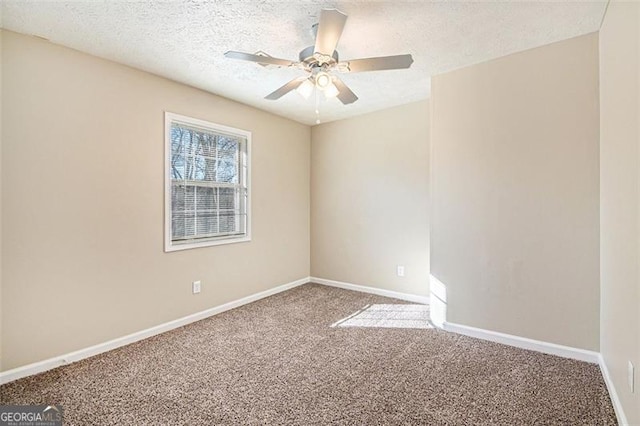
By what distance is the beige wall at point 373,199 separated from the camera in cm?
387

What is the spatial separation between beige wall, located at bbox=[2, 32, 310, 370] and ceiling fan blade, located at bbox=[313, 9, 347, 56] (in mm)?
1827

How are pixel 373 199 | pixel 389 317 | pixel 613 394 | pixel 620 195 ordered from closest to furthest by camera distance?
1. pixel 620 195
2. pixel 613 394
3. pixel 389 317
4. pixel 373 199

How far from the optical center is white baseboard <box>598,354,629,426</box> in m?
1.68

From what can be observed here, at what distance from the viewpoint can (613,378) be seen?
1.91 metres

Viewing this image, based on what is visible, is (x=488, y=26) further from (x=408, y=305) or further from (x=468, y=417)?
Answer: (x=408, y=305)

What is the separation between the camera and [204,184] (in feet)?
11.4

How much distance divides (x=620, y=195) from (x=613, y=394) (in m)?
1.17

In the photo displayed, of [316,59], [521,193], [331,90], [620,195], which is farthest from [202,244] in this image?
[620,195]

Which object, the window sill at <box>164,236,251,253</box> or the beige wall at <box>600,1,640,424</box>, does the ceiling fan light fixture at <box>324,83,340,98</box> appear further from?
the window sill at <box>164,236,251,253</box>

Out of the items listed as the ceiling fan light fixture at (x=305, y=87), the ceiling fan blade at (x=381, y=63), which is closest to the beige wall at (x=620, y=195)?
the ceiling fan blade at (x=381, y=63)

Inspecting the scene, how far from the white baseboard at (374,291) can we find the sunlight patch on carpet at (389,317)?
0.16m

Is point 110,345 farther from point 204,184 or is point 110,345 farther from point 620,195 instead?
point 620,195

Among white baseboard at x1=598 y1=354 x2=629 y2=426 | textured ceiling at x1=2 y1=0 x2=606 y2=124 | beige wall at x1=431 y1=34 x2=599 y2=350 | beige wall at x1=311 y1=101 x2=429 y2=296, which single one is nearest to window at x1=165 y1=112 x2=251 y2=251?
textured ceiling at x1=2 y1=0 x2=606 y2=124

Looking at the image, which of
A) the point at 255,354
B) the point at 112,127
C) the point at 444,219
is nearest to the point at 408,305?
the point at 444,219
